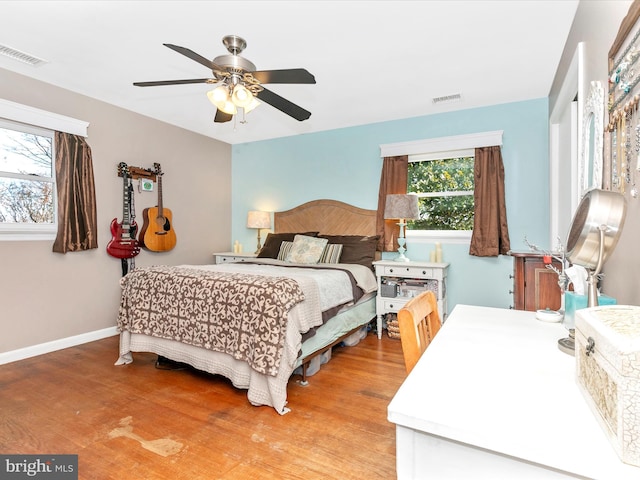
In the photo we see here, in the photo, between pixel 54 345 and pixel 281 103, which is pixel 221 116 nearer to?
pixel 281 103

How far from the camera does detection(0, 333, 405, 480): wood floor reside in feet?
5.67

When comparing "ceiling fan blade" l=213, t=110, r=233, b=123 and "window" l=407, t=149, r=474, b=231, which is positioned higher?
"ceiling fan blade" l=213, t=110, r=233, b=123

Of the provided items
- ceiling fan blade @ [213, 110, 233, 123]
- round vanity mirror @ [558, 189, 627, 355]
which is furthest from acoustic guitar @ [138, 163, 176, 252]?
round vanity mirror @ [558, 189, 627, 355]

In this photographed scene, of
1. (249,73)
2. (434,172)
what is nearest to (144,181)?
(249,73)

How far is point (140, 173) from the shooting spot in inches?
163

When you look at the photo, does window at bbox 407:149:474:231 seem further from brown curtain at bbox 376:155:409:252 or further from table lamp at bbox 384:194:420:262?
table lamp at bbox 384:194:420:262

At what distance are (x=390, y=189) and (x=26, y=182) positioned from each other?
12.2ft

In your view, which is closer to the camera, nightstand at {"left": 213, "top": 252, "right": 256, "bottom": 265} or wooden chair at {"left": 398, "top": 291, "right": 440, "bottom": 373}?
wooden chair at {"left": 398, "top": 291, "right": 440, "bottom": 373}

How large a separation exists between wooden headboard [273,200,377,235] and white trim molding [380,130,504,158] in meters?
0.79

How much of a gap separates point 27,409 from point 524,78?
463cm

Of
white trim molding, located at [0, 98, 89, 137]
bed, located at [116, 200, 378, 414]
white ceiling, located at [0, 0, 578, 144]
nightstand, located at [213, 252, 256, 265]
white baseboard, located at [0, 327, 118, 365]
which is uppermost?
white ceiling, located at [0, 0, 578, 144]

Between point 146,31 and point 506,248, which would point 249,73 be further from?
point 506,248

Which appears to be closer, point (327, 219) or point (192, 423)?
point (192, 423)

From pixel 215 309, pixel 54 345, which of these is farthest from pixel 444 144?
pixel 54 345
